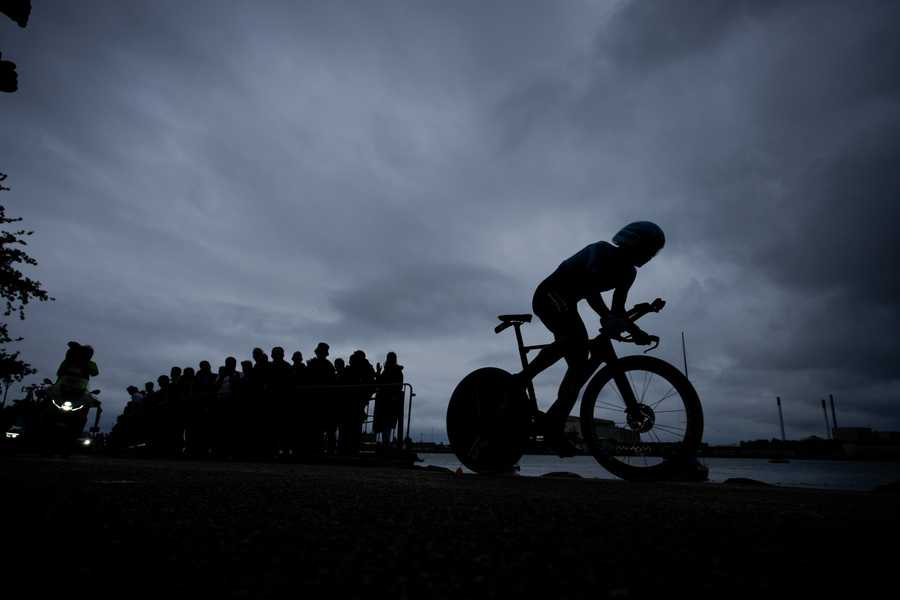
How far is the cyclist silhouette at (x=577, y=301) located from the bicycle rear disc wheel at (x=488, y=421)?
0.25 m

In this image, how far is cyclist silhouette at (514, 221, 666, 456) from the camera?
4.34 meters

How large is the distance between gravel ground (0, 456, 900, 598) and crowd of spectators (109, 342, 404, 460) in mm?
8030

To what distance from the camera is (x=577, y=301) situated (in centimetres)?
466

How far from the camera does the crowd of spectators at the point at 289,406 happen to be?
33.7 ft

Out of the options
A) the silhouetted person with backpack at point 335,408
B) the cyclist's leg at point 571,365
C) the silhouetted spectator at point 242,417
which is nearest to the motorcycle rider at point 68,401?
the silhouetted spectator at point 242,417

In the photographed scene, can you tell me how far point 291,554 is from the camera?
1.21 meters

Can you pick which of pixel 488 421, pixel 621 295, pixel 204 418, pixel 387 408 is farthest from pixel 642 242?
pixel 204 418

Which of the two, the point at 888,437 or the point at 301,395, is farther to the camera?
the point at 888,437

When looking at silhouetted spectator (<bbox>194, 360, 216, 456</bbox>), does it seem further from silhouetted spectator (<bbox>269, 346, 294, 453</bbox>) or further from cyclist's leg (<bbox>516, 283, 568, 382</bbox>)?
cyclist's leg (<bbox>516, 283, 568, 382</bbox>)

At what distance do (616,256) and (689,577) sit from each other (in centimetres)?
365

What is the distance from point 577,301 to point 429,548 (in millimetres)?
3665

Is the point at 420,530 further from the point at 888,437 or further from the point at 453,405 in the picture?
the point at 888,437

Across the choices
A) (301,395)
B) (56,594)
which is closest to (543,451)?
(56,594)

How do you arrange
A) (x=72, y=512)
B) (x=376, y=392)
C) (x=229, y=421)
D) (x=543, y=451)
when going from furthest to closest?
(x=229, y=421) < (x=376, y=392) < (x=543, y=451) < (x=72, y=512)
